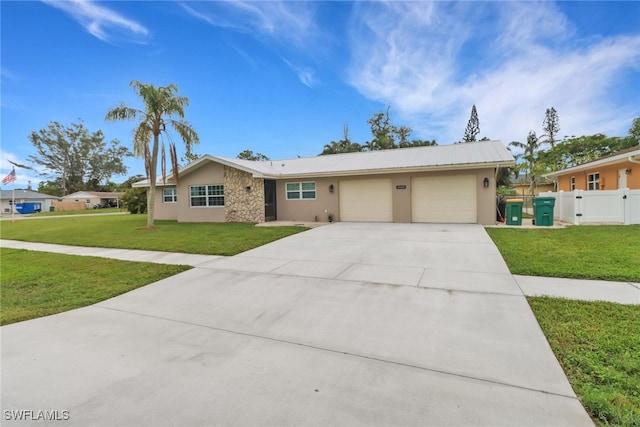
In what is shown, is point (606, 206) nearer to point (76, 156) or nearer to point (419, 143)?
point (419, 143)

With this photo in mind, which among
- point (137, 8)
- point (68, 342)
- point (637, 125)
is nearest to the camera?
point (68, 342)

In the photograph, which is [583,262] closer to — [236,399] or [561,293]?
[561,293]

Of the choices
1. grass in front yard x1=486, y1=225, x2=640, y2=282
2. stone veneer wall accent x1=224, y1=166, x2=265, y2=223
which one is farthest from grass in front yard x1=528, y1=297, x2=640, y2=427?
stone veneer wall accent x1=224, y1=166, x2=265, y2=223

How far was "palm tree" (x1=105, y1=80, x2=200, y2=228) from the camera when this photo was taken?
13742mm

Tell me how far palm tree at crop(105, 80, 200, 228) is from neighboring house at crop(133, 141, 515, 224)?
219cm

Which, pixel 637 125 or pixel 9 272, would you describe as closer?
pixel 9 272

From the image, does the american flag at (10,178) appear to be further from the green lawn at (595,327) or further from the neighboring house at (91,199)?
the green lawn at (595,327)

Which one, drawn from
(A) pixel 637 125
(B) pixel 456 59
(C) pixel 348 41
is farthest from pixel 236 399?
(A) pixel 637 125

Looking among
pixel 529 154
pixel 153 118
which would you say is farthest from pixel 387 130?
pixel 153 118

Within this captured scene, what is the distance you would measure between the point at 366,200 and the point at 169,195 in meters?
13.1

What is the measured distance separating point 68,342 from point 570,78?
70.7 feet

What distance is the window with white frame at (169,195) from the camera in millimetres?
19406

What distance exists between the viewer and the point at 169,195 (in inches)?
770

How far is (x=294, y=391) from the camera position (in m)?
2.36
